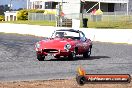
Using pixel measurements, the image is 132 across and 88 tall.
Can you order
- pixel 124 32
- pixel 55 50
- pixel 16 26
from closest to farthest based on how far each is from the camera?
1. pixel 55 50
2. pixel 124 32
3. pixel 16 26

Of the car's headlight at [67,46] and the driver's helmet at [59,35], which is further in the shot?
the driver's helmet at [59,35]

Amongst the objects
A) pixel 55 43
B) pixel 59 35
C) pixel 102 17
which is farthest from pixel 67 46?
pixel 102 17

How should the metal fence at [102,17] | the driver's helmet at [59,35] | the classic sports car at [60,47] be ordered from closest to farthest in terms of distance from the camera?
the classic sports car at [60,47] < the driver's helmet at [59,35] < the metal fence at [102,17]

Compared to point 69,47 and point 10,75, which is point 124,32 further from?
point 10,75

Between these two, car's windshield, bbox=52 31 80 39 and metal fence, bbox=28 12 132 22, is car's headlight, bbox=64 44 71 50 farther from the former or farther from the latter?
metal fence, bbox=28 12 132 22

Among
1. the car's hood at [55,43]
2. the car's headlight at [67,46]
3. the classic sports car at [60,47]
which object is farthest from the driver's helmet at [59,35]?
the car's headlight at [67,46]

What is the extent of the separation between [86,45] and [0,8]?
5102 inches

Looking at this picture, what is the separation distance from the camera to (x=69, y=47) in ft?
60.5

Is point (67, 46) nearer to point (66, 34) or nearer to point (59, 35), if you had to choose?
point (59, 35)

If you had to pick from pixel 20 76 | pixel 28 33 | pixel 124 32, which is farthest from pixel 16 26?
pixel 20 76

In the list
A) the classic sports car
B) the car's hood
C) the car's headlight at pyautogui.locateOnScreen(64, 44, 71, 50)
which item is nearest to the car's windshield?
the classic sports car

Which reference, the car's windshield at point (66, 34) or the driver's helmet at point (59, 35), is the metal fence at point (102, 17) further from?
the driver's helmet at point (59, 35)

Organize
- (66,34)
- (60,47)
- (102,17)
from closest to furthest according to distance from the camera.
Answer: (60,47) < (66,34) < (102,17)

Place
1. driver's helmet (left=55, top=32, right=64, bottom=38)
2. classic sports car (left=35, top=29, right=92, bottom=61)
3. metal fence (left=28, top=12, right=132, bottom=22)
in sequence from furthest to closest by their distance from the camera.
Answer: metal fence (left=28, top=12, right=132, bottom=22), driver's helmet (left=55, top=32, right=64, bottom=38), classic sports car (left=35, top=29, right=92, bottom=61)
